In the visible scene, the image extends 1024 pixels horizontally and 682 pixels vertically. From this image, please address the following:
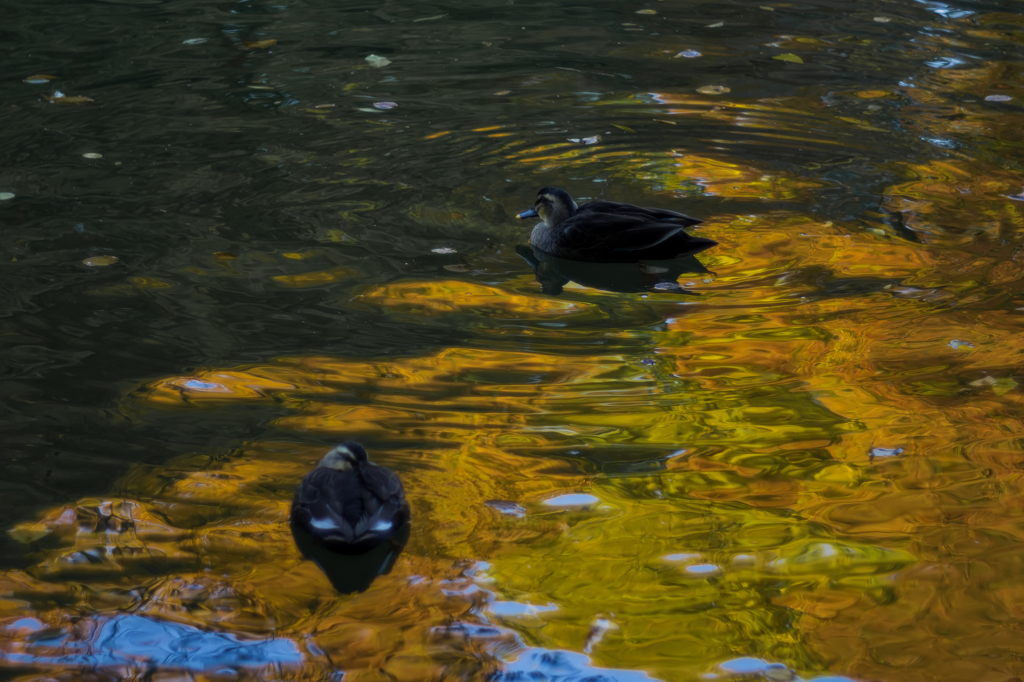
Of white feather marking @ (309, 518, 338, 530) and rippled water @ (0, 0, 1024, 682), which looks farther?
white feather marking @ (309, 518, 338, 530)

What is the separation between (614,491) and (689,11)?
30.3ft

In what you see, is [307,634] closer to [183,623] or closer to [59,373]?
[183,623]

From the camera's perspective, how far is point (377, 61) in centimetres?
1066

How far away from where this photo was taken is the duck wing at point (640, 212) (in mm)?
6605

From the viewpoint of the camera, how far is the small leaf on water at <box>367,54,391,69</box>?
34.6ft

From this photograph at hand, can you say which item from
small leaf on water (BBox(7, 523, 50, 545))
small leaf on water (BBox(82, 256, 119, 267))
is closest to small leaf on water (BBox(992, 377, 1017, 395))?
small leaf on water (BBox(7, 523, 50, 545))

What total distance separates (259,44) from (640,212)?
616cm

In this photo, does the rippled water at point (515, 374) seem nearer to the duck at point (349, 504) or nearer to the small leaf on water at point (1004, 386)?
the small leaf on water at point (1004, 386)

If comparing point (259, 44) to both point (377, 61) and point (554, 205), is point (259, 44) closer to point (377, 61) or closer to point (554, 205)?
point (377, 61)

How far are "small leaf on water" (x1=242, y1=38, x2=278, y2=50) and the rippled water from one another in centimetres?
116

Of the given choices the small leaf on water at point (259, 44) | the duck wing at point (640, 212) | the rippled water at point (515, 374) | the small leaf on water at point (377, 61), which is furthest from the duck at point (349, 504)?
the small leaf on water at point (259, 44)

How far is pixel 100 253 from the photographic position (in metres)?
6.61

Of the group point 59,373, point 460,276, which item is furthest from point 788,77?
point 59,373

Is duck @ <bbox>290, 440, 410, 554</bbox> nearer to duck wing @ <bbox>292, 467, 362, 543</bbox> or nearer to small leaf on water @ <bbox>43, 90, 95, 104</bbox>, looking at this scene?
duck wing @ <bbox>292, 467, 362, 543</bbox>
